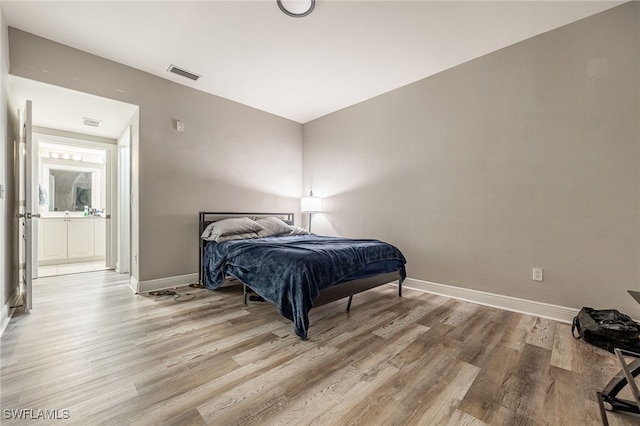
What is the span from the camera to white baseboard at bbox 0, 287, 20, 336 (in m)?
2.07

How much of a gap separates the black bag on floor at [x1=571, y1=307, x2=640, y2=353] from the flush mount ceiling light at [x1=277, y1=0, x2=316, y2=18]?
3.27 meters

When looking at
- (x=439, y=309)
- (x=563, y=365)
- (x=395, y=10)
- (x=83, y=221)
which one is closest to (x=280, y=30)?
(x=395, y=10)

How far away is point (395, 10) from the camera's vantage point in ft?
7.30

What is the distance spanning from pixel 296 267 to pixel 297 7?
6.96 feet

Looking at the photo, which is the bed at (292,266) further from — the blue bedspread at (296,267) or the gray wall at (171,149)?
the gray wall at (171,149)

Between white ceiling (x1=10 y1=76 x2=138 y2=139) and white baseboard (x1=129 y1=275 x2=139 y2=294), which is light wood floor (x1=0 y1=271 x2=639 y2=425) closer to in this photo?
white baseboard (x1=129 y1=275 x2=139 y2=294)

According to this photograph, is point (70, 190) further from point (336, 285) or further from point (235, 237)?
point (336, 285)

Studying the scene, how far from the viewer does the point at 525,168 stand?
2.59 meters

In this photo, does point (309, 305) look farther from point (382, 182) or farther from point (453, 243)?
point (382, 182)

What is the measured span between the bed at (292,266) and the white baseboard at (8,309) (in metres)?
1.61

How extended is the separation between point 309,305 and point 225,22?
2.56 metres

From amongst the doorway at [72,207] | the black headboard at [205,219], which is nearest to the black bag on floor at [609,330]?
the black headboard at [205,219]

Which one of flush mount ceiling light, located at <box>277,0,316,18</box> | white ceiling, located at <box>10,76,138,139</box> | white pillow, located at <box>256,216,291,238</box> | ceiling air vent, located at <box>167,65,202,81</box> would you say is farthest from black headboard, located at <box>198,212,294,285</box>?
flush mount ceiling light, located at <box>277,0,316,18</box>

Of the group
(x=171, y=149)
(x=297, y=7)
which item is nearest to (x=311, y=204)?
(x=171, y=149)
